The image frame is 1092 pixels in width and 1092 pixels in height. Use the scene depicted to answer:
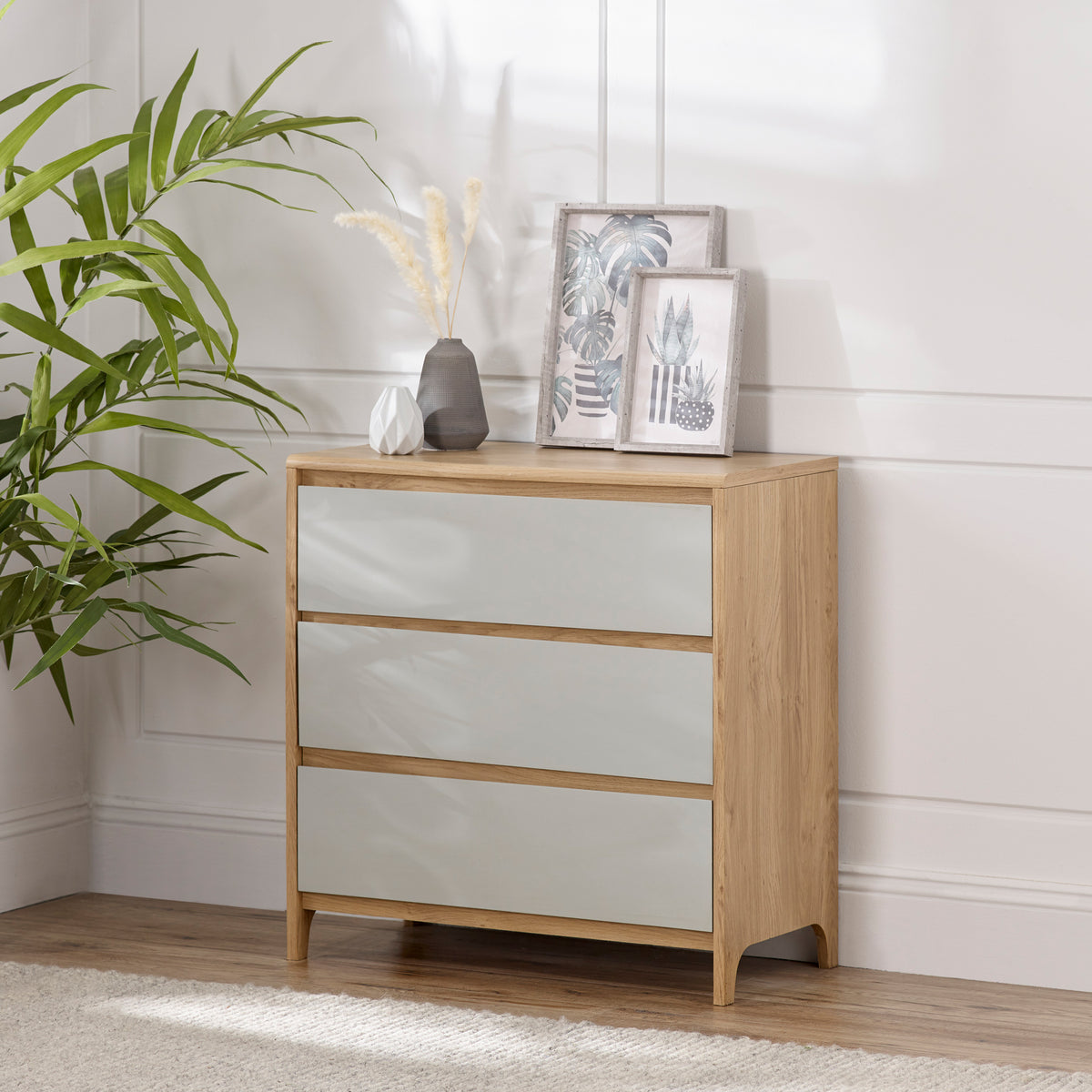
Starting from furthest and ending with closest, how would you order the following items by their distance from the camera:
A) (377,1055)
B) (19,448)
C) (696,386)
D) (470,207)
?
(470,207) < (696,386) < (19,448) < (377,1055)

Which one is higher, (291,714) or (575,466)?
(575,466)

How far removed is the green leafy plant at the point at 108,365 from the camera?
98.0 inches

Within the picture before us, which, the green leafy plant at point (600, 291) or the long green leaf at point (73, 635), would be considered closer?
the long green leaf at point (73, 635)

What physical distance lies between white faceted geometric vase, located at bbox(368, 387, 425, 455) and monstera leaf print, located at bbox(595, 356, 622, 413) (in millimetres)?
348

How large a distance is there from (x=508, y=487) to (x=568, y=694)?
0.35 metres

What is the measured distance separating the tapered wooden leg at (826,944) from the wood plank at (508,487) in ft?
2.73

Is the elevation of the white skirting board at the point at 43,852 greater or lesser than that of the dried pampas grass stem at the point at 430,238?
lesser

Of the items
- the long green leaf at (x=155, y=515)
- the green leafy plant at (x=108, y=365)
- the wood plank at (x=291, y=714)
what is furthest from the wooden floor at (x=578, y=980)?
the long green leaf at (x=155, y=515)

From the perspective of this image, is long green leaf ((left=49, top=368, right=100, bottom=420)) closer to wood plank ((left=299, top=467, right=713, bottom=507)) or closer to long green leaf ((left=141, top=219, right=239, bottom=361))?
long green leaf ((left=141, top=219, right=239, bottom=361))

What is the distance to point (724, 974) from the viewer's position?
8.22ft

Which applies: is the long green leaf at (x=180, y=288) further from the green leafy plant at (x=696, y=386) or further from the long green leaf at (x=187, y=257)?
the green leafy plant at (x=696, y=386)

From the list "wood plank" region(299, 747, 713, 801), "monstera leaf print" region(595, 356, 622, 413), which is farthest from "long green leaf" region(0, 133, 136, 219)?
"wood plank" region(299, 747, 713, 801)

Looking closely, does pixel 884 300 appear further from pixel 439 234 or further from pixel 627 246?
pixel 439 234

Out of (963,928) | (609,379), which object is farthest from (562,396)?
(963,928)
